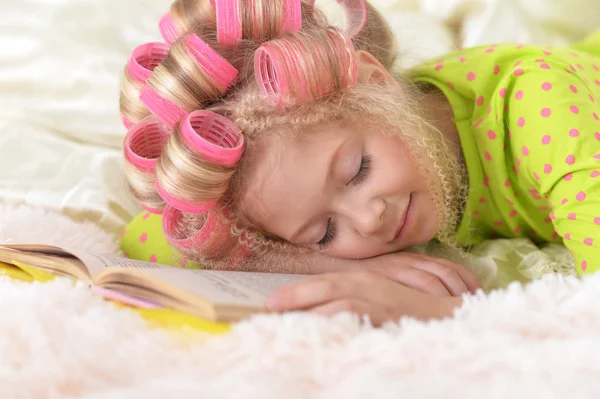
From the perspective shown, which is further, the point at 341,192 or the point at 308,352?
the point at 341,192

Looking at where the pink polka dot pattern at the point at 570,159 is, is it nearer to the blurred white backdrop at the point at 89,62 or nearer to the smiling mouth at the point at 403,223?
the smiling mouth at the point at 403,223

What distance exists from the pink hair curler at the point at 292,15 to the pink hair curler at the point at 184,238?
0.32 m

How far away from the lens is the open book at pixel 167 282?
66 centimetres

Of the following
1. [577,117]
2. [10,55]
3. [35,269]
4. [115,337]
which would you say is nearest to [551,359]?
[115,337]

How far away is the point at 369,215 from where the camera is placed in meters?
0.95

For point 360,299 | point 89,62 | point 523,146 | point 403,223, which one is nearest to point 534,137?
point 523,146

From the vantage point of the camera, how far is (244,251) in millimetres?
1079

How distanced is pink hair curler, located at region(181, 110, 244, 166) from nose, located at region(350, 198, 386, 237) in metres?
0.19

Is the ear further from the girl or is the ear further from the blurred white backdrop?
the blurred white backdrop

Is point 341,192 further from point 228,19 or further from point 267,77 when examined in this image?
point 228,19

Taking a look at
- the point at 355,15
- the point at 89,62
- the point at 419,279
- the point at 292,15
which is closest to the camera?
the point at 419,279

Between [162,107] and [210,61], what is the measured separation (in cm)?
10

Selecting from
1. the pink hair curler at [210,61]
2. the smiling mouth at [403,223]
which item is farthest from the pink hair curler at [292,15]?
the smiling mouth at [403,223]

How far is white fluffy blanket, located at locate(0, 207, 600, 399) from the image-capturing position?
1.80 ft
